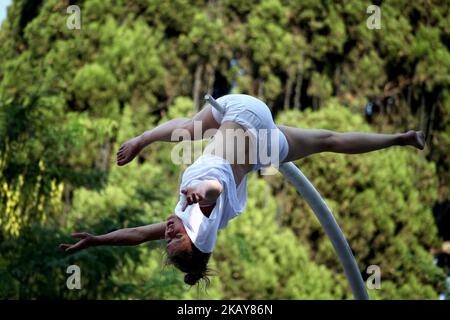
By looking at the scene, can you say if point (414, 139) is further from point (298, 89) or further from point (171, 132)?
point (298, 89)

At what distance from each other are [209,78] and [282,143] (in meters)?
11.2

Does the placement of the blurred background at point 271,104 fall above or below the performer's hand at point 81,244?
above

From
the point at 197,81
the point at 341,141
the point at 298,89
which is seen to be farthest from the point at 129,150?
the point at 298,89

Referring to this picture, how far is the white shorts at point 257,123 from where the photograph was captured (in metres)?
3.93

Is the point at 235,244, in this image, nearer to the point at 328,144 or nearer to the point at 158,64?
the point at 158,64

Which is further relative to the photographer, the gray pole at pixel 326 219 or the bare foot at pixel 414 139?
the gray pole at pixel 326 219

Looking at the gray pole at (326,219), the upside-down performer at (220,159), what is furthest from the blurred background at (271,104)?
the upside-down performer at (220,159)

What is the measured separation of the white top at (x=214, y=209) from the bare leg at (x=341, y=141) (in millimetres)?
433

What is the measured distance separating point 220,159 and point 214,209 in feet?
0.63

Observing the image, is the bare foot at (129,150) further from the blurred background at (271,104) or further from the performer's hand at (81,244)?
the blurred background at (271,104)

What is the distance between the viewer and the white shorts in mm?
3926

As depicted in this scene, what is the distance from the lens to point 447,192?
16516 millimetres

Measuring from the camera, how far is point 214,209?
12.4 ft
